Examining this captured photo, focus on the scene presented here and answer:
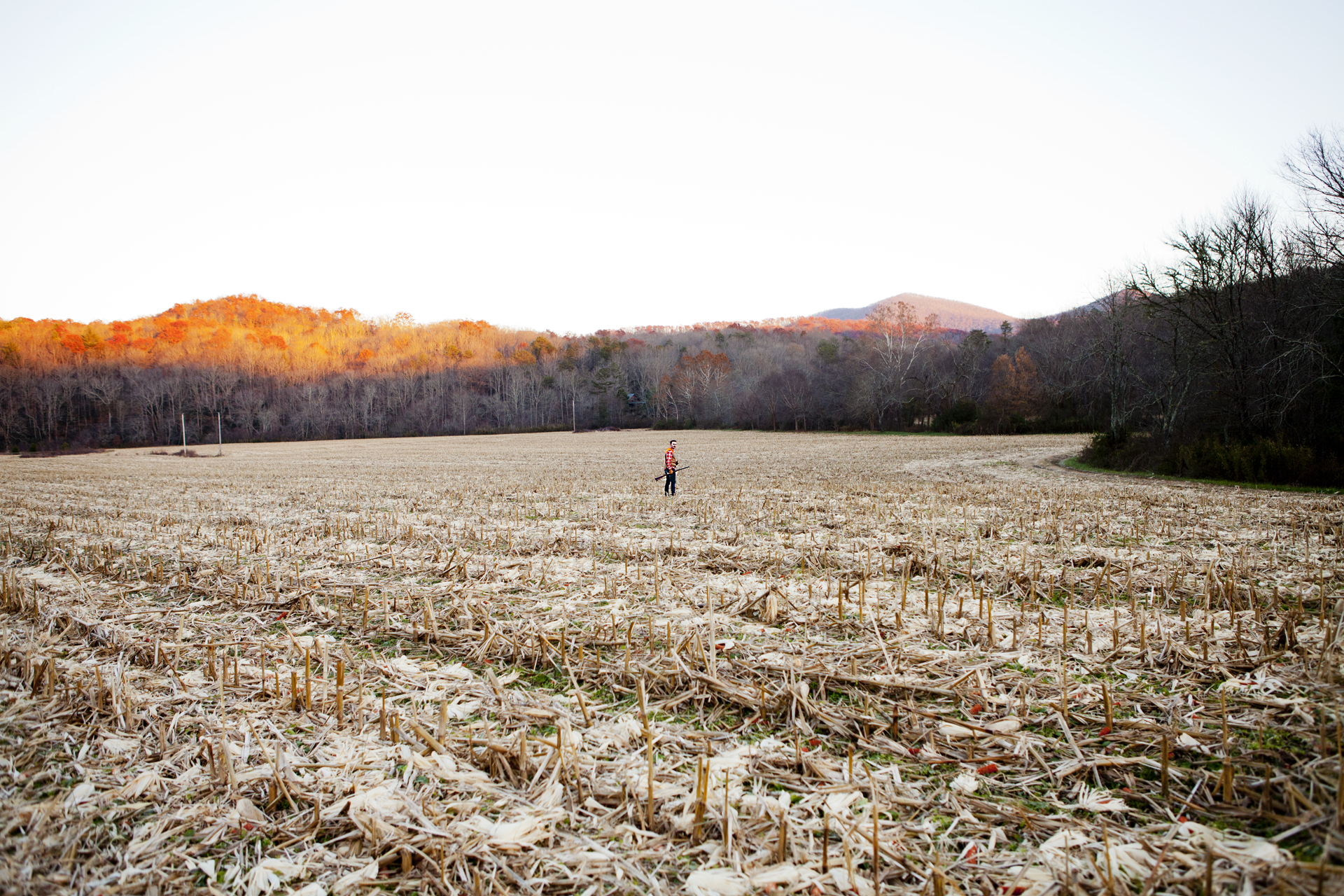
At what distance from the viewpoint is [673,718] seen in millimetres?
3896

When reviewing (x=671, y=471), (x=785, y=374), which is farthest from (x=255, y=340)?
(x=671, y=471)

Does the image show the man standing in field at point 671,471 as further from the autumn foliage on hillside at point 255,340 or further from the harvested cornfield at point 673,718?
the autumn foliage on hillside at point 255,340

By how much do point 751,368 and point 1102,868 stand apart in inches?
3670

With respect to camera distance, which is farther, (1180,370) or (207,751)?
(1180,370)

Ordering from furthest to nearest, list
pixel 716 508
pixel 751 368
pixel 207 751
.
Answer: pixel 751 368 → pixel 716 508 → pixel 207 751

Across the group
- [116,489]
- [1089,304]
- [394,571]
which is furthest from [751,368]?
[394,571]

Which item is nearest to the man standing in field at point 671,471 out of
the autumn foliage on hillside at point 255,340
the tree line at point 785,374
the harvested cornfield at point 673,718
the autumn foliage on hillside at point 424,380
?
the harvested cornfield at point 673,718

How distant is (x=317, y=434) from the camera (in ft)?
268

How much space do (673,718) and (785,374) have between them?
71740 millimetres

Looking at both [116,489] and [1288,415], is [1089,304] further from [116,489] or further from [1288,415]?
[116,489]

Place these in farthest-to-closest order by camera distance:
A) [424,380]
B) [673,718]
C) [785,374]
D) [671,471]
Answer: [424,380] → [785,374] → [671,471] → [673,718]

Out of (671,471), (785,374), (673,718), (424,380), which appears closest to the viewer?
(673,718)

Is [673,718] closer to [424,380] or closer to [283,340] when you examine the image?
[424,380]

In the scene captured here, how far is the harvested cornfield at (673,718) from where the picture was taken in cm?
261
